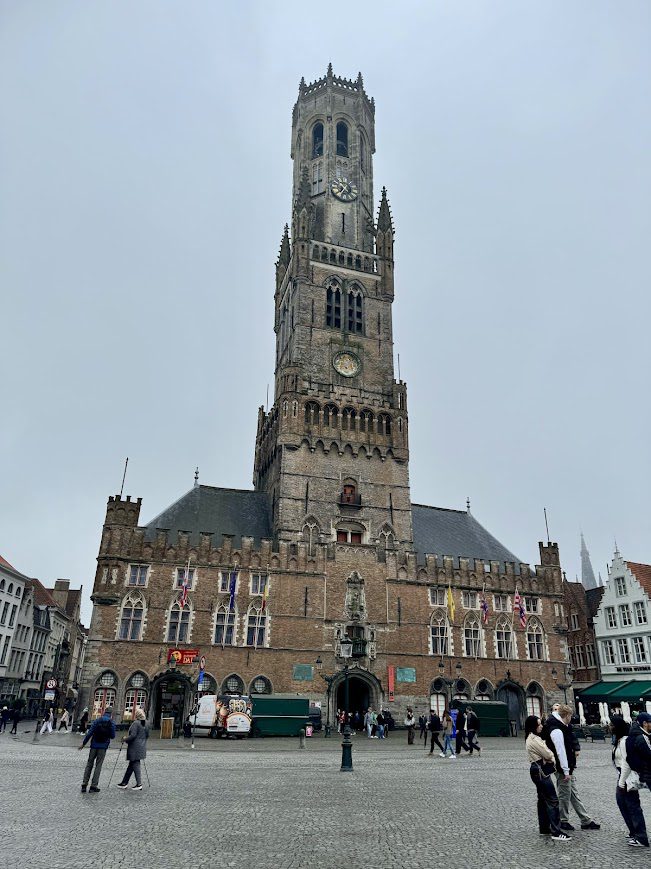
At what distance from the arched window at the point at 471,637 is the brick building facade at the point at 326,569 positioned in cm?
13

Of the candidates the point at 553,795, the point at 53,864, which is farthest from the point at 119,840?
the point at 553,795

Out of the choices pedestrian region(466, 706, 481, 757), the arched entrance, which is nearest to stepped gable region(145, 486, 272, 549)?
the arched entrance

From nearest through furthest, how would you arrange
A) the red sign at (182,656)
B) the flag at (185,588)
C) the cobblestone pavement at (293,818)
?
1. the cobblestone pavement at (293,818)
2. the red sign at (182,656)
3. the flag at (185,588)

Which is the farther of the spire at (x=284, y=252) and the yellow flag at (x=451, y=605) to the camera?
the spire at (x=284, y=252)

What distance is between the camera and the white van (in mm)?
32906

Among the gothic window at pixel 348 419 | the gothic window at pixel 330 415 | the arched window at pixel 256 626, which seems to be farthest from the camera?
the gothic window at pixel 348 419

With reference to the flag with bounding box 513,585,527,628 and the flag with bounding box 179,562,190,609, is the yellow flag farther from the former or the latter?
the flag with bounding box 179,562,190,609

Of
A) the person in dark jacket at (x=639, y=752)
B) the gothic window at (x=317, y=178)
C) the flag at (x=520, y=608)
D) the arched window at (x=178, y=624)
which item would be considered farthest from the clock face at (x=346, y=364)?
the person in dark jacket at (x=639, y=752)

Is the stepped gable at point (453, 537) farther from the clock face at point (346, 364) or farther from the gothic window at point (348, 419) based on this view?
the clock face at point (346, 364)

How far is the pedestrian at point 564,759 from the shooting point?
1030cm

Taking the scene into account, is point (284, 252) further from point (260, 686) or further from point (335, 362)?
point (260, 686)

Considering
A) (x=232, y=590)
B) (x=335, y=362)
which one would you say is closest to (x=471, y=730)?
(x=232, y=590)

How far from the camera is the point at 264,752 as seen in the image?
25469mm

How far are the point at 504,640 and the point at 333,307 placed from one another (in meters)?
30.5
